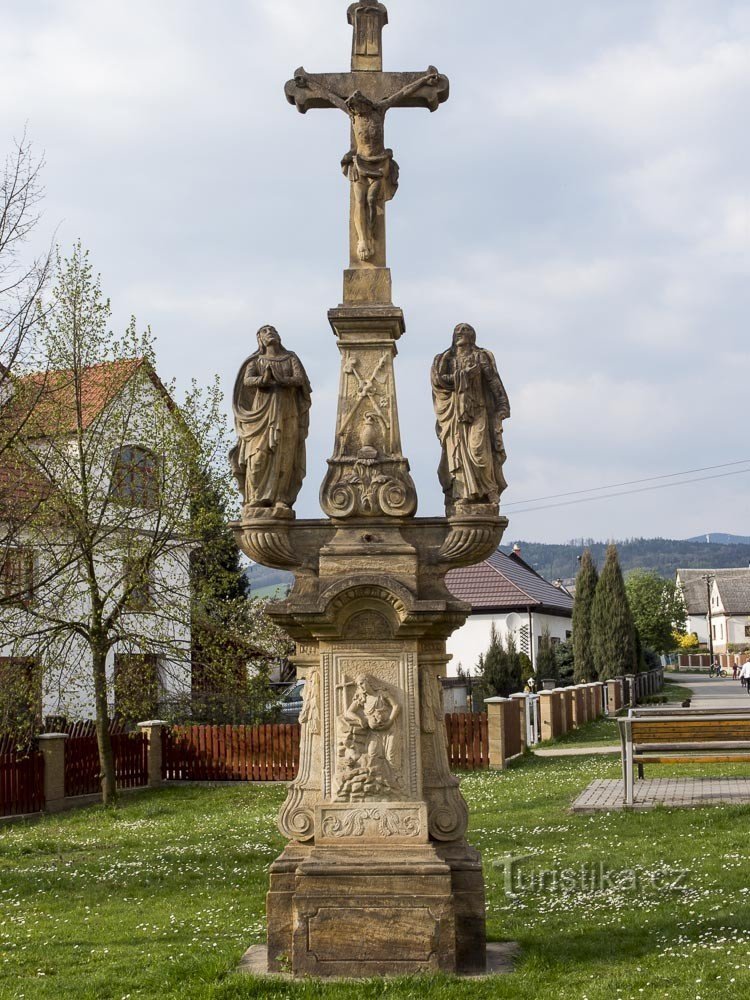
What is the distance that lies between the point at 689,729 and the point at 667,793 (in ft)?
4.48

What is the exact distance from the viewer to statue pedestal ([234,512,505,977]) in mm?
6984

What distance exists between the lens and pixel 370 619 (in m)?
7.44

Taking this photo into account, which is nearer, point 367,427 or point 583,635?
point 367,427

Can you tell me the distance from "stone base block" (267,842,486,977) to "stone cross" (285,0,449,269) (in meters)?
3.88

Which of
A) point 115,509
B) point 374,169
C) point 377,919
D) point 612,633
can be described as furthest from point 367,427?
point 612,633

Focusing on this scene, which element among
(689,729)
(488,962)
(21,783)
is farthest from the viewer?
(21,783)

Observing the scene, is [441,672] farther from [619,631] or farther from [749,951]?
[619,631]

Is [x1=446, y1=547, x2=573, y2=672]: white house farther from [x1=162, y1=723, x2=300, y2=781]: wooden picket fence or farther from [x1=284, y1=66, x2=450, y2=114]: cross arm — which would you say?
[x1=284, y1=66, x2=450, y2=114]: cross arm

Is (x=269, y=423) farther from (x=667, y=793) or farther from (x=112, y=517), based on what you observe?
(x=112, y=517)

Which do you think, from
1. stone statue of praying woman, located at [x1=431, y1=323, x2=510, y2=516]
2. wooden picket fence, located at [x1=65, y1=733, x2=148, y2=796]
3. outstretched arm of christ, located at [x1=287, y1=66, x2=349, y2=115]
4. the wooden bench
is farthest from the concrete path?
wooden picket fence, located at [x1=65, y1=733, x2=148, y2=796]

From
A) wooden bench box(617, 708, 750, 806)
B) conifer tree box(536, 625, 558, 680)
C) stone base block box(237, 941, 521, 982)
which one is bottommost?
stone base block box(237, 941, 521, 982)

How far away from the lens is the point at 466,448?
7.57m

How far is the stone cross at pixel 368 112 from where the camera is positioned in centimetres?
809

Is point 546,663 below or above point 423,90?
below
